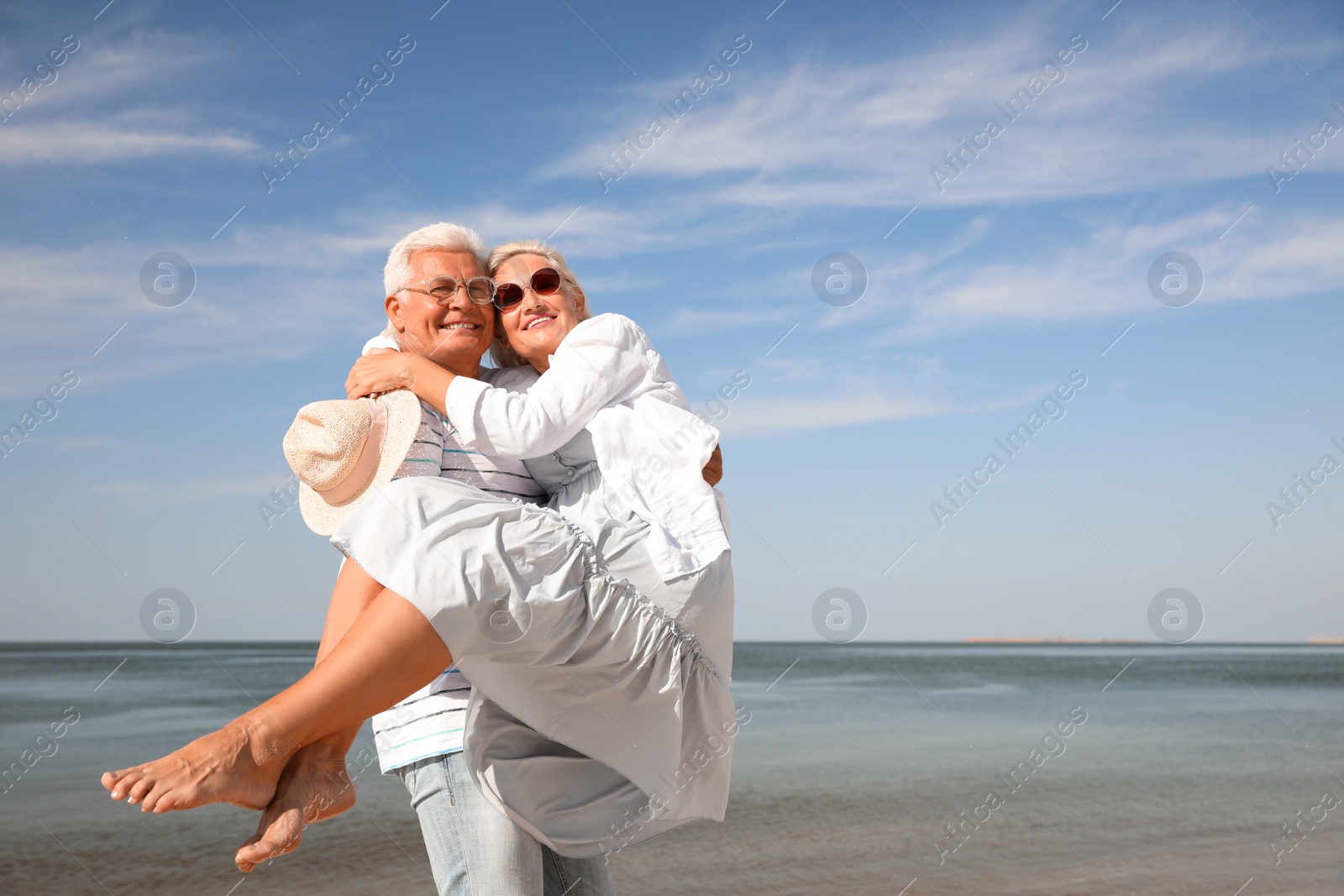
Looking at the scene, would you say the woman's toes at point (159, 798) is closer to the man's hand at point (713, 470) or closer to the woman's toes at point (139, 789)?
the woman's toes at point (139, 789)

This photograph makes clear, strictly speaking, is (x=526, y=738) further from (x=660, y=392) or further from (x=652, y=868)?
(x=652, y=868)

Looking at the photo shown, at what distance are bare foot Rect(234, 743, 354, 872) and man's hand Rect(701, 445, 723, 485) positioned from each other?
45.3 inches

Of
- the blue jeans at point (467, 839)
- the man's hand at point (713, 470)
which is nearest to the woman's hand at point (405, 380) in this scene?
the man's hand at point (713, 470)

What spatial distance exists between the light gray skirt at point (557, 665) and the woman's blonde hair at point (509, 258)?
3.68 feet

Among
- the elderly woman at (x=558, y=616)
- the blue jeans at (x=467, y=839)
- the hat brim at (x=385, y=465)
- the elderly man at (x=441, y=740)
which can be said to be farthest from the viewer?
the hat brim at (x=385, y=465)

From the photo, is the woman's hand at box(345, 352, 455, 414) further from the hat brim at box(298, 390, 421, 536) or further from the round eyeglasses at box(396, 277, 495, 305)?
the round eyeglasses at box(396, 277, 495, 305)

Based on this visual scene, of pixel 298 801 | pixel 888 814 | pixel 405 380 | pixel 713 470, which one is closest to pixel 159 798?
pixel 298 801

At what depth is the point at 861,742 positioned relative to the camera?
1571cm

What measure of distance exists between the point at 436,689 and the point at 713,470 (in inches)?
36.7

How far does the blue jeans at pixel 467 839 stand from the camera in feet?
7.87

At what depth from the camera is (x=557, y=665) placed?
2225 millimetres

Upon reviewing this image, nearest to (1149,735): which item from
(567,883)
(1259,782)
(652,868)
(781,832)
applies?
(1259,782)

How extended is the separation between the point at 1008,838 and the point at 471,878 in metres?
Result: 8.29

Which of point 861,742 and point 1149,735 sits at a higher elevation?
point 861,742
